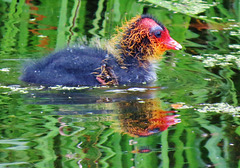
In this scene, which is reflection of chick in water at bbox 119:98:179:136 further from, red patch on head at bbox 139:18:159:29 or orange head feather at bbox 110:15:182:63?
red patch on head at bbox 139:18:159:29

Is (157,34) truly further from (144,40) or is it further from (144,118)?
(144,118)

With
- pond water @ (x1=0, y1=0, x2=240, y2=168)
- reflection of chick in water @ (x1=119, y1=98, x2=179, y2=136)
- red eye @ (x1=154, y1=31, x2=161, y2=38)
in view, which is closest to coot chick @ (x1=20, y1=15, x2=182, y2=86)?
red eye @ (x1=154, y1=31, x2=161, y2=38)

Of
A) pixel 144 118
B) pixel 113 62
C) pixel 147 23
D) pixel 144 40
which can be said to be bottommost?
pixel 144 118

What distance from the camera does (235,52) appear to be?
23.5 ft

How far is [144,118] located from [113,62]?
1.35m

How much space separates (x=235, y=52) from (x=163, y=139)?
3.14 m

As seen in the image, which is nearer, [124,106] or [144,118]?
[144,118]

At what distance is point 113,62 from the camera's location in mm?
6086

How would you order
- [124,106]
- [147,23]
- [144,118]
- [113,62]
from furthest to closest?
[147,23] → [113,62] → [124,106] → [144,118]

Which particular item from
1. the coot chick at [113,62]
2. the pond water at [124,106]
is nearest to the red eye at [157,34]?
the coot chick at [113,62]

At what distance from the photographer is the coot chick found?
5.84 meters

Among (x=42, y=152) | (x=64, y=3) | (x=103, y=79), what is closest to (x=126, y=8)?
(x=64, y=3)

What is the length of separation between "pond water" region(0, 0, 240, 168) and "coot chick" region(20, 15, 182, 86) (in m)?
0.14

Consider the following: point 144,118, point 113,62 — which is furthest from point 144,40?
point 144,118
